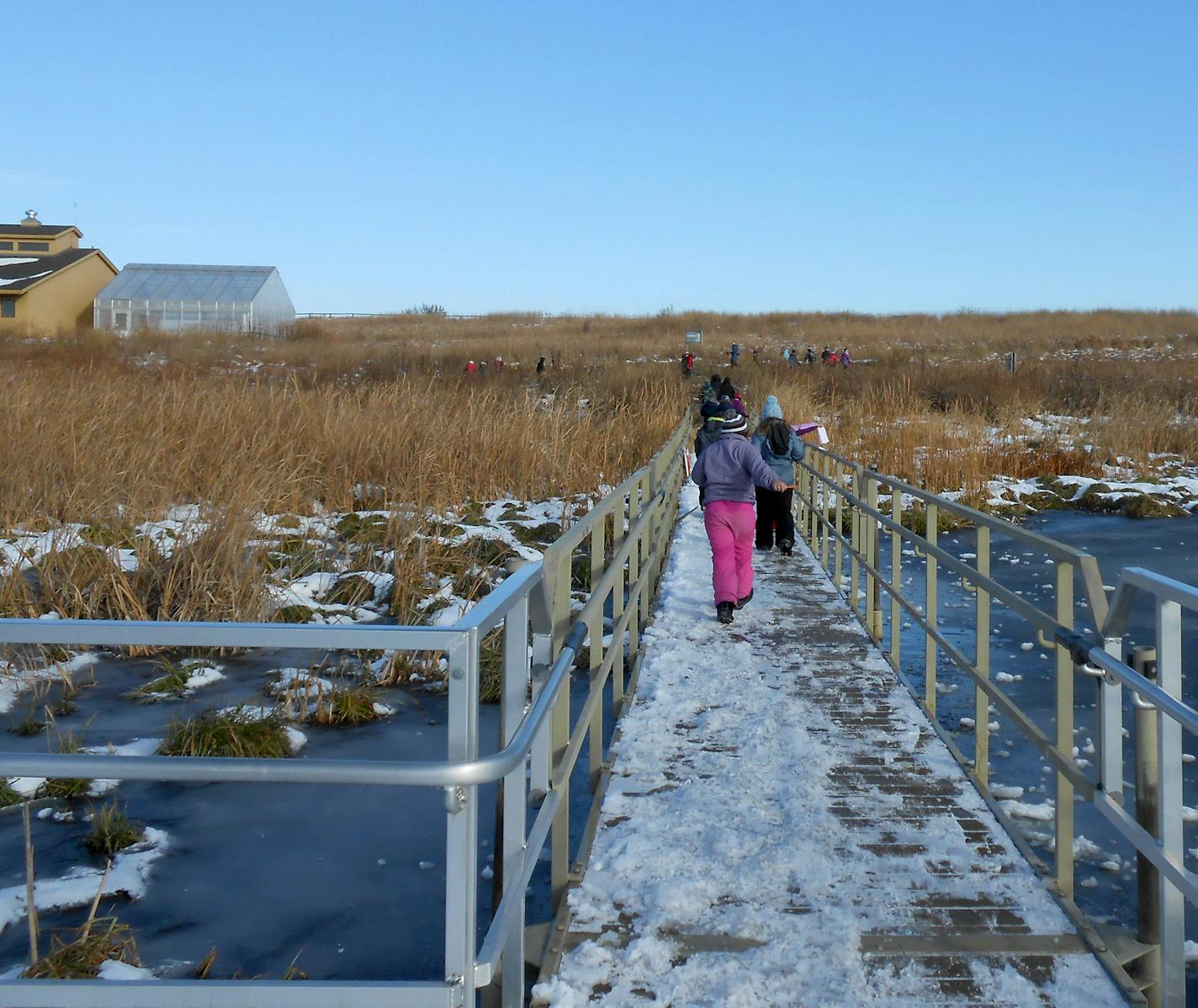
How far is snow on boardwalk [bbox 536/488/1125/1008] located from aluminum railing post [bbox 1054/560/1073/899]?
0.39 ft

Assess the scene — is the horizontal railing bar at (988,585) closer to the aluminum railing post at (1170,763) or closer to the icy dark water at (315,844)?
the aluminum railing post at (1170,763)

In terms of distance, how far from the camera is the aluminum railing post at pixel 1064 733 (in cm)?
399

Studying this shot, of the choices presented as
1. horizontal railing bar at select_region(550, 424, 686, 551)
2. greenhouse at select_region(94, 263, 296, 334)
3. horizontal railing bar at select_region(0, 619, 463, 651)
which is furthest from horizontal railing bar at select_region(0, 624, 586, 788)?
greenhouse at select_region(94, 263, 296, 334)

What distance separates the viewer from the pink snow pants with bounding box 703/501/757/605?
26.9 feet

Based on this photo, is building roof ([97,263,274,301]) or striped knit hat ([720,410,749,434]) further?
building roof ([97,263,274,301])

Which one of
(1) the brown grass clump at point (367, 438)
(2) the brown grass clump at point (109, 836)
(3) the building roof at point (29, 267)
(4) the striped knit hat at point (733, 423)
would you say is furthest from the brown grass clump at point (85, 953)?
(3) the building roof at point (29, 267)

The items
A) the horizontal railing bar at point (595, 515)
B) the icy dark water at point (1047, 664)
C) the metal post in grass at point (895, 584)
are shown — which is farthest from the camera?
the metal post in grass at point (895, 584)

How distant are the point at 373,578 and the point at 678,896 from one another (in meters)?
7.08

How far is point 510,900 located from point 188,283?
189ft

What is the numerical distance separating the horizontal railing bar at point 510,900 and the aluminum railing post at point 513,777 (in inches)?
0.9

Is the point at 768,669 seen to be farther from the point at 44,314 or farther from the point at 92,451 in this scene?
the point at 44,314

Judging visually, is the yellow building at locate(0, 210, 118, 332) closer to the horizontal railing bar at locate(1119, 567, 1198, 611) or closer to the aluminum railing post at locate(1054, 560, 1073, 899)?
the aluminum railing post at locate(1054, 560, 1073, 899)

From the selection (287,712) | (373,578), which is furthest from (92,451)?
(287,712)

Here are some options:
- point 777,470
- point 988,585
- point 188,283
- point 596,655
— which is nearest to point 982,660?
point 988,585
